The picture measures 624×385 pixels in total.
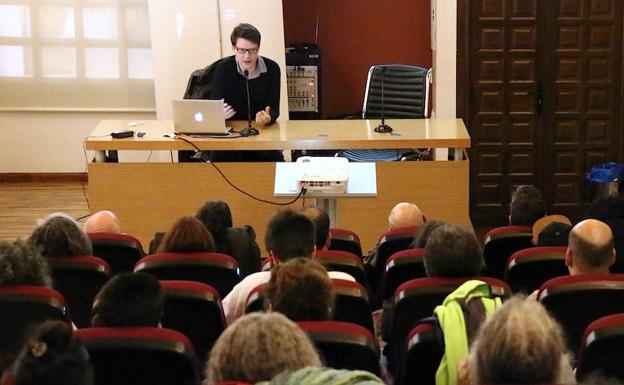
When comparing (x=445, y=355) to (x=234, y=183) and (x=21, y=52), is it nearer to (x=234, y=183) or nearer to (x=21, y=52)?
(x=234, y=183)

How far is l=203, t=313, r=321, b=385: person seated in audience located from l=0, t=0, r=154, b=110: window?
6887mm

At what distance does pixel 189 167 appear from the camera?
6.33 m

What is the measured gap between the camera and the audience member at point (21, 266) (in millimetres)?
3328

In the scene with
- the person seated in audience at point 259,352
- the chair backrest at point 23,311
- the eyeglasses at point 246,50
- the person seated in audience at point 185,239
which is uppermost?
the eyeglasses at point 246,50

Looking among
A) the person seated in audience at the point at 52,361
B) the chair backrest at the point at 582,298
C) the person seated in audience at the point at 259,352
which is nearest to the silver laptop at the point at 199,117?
the chair backrest at the point at 582,298

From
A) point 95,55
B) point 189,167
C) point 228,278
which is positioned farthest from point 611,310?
point 95,55

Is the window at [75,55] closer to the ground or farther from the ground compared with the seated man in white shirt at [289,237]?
farther from the ground

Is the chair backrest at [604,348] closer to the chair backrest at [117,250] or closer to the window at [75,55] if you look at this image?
the chair backrest at [117,250]

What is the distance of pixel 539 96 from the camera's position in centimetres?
766

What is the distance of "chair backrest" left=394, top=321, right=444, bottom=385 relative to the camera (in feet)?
9.61

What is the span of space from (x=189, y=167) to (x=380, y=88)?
185 centimetres

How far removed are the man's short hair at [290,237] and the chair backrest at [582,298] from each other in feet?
3.07

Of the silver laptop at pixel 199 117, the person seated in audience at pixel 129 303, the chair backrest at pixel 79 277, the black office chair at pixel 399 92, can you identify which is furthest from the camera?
the black office chair at pixel 399 92

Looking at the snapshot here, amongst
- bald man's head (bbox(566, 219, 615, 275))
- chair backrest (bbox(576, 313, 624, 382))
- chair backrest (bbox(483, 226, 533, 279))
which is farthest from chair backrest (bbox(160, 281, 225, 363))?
chair backrest (bbox(483, 226, 533, 279))
